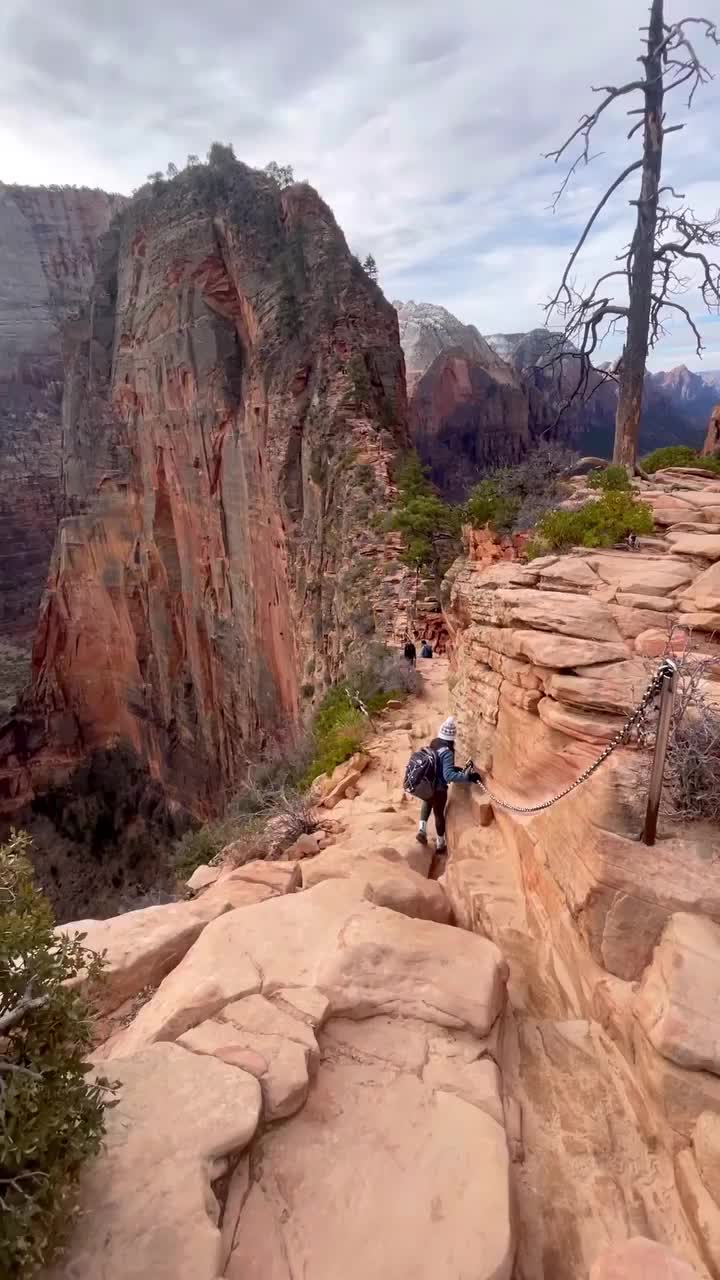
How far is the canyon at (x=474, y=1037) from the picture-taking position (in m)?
2.62

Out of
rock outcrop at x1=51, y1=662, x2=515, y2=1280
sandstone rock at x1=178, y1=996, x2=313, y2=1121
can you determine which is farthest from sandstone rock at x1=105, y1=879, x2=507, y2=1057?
sandstone rock at x1=178, y1=996, x2=313, y2=1121

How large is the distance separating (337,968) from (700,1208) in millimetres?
2075

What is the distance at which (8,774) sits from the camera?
34.7 m

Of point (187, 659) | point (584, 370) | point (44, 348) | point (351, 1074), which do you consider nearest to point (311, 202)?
point (584, 370)

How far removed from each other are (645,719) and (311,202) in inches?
964

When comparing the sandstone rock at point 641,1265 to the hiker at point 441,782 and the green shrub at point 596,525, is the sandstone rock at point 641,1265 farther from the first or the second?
the green shrub at point 596,525

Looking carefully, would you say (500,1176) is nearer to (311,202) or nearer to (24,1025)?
(24,1025)

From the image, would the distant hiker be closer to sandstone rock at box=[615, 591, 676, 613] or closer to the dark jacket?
the dark jacket

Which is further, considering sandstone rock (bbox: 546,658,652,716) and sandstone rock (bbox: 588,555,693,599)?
sandstone rock (bbox: 588,555,693,599)

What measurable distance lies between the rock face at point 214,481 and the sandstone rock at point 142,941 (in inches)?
404

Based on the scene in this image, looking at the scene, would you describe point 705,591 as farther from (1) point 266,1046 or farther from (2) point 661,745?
(1) point 266,1046

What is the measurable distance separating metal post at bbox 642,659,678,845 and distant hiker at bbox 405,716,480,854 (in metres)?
2.67

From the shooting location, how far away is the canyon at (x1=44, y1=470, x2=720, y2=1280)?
103 inches

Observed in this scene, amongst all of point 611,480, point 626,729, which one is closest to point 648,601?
point 626,729
